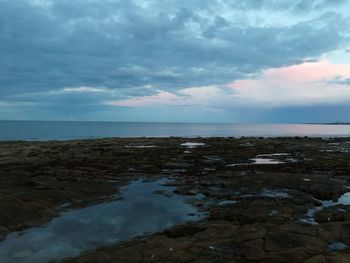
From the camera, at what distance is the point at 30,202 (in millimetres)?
18234

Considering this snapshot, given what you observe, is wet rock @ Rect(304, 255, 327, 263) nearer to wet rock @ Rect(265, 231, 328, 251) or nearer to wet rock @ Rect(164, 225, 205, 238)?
wet rock @ Rect(265, 231, 328, 251)

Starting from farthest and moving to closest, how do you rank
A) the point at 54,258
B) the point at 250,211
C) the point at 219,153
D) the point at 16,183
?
the point at 219,153 → the point at 16,183 → the point at 250,211 → the point at 54,258

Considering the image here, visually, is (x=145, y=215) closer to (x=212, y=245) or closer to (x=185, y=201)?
(x=185, y=201)

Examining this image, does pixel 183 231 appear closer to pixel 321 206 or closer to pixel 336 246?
pixel 336 246

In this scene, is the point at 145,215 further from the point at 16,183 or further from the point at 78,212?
the point at 16,183

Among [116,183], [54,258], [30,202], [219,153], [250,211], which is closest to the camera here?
[54,258]

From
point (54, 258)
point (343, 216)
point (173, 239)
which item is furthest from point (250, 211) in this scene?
point (54, 258)

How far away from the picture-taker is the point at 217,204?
1877 centimetres

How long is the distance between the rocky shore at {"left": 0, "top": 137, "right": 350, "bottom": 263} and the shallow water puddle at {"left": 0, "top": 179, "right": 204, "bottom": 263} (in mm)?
796

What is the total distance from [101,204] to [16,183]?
7.04 m

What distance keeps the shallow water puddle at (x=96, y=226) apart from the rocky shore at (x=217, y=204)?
80 cm

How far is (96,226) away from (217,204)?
6.39 m

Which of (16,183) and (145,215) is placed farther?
(16,183)

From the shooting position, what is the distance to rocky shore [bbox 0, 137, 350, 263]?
38.8 feet
